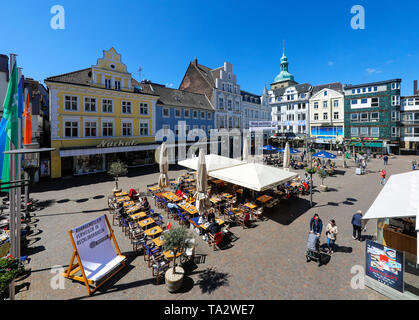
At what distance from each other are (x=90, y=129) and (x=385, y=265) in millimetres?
27384

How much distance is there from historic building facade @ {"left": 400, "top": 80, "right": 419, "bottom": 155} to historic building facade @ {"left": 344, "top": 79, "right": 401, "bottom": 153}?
1582mm

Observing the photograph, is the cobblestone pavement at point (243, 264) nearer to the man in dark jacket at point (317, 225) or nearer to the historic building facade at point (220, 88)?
the man in dark jacket at point (317, 225)

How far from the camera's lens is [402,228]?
26.8 ft

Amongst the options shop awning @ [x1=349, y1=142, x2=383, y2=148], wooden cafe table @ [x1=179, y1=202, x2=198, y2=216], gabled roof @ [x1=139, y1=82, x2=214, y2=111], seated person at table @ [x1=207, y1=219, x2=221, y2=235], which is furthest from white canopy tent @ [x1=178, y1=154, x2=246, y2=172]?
shop awning @ [x1=349, y1=142, x2=383, y2=148]

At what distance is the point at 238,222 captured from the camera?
1133 centimetres

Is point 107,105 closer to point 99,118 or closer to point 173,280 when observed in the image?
point 99,118

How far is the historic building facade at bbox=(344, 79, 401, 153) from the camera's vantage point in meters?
40.2

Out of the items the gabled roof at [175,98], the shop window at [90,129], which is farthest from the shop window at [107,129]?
the gabled roof at [175,98]

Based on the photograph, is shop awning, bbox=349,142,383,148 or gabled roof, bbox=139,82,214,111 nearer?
gabled roof, bbox=139,82,214,111

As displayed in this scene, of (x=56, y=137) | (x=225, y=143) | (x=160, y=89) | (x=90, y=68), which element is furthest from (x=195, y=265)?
(x=225, y=143)

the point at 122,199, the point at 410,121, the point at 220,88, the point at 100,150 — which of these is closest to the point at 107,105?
the point at 100,150

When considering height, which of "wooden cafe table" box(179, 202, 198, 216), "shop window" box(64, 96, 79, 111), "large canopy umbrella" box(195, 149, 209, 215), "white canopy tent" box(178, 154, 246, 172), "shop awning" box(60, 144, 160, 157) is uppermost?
"shop window" box(64, 96, 79, 111)

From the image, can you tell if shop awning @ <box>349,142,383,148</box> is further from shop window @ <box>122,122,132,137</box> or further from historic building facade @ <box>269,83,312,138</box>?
shop window @ <box>122,122,132,137</box>

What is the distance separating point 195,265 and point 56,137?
21.9m
